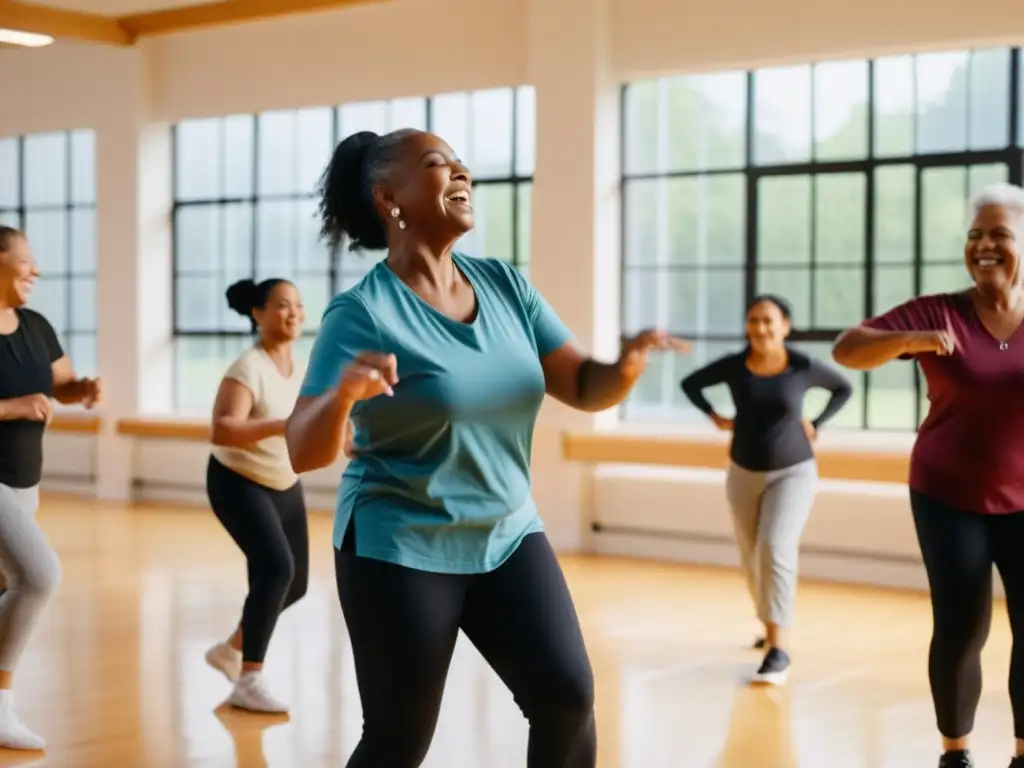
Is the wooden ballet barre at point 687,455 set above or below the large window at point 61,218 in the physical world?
below

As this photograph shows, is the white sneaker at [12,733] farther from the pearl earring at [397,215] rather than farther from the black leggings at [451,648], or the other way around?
the pearl earring at [397,215]

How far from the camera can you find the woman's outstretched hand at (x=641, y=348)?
100 inches

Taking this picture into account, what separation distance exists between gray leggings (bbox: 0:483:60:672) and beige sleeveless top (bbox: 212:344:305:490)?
0.67 meters

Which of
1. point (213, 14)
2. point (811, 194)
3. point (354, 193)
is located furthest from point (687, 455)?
point (354, 193)

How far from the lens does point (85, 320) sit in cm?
1265

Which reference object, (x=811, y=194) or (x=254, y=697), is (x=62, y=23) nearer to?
(x=811, y=194)

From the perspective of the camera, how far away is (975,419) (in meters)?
3.53

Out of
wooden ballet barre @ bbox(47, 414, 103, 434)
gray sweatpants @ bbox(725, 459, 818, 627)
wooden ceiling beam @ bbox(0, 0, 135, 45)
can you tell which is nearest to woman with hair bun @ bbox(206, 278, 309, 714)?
gray sweatpants @ bbox(725, 459, 818, 627)

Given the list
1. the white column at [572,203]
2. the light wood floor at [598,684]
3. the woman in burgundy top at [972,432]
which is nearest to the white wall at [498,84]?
the white column at [572,203]

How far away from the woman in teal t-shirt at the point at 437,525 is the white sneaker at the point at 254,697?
246 centimetres

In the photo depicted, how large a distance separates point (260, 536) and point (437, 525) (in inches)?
95.6

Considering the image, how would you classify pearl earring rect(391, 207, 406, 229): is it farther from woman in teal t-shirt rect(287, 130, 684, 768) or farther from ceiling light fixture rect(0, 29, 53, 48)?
ceiling light fixture rect(0, 29, 53, 48)

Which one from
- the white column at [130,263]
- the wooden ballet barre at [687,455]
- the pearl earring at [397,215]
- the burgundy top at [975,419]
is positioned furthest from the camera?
the white column at [130,263]

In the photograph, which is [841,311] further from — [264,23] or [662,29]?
[264,23]
